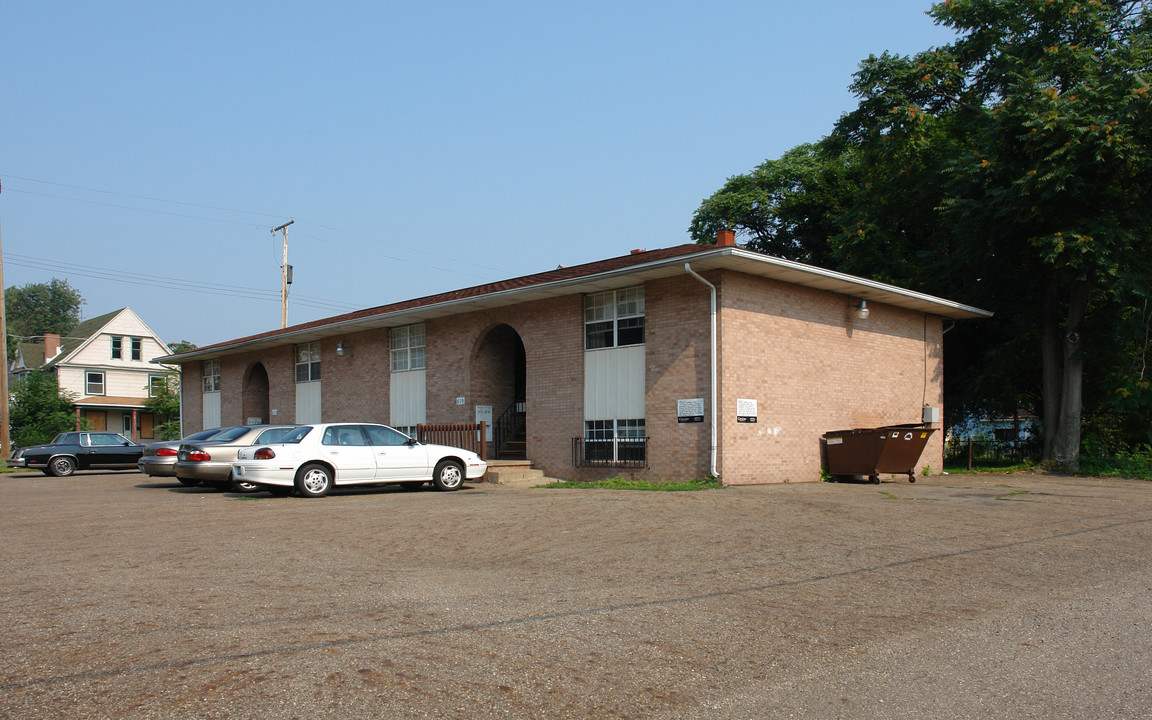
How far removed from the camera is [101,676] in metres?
4.62

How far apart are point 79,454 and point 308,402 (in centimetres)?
687

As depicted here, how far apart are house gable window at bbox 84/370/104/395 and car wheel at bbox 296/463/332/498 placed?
45109 mm

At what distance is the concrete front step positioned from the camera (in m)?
19.3

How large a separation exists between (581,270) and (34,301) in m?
98.7

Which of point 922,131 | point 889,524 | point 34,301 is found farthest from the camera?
point 34,301

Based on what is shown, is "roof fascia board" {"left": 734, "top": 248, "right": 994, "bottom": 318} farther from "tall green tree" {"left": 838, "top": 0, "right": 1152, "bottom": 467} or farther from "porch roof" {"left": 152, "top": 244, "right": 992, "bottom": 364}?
"tall green tree" {"left": 838, "top": 0, "right": 1152, "bottom": 467}

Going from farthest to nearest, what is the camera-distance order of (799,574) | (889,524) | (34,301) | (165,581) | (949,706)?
(34,301)
(889,524)
(799,574)
(165,581)
(949,706)

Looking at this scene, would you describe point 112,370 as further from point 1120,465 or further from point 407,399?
point 1120,465

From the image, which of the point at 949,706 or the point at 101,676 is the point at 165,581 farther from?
the point at 949,706

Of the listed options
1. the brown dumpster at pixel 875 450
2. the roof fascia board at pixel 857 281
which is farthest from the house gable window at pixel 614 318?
the brown dumpster at pixel 875 450

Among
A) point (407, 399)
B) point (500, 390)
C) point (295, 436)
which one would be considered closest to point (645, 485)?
point (295, 436)

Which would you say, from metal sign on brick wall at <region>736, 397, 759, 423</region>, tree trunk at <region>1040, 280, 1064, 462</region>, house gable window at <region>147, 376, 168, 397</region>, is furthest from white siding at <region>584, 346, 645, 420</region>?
house gable window at <region>147, 376, 168, 397</region>

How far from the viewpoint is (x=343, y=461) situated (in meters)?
15.9

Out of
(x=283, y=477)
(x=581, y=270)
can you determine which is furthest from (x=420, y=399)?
(x=283, y=477)
